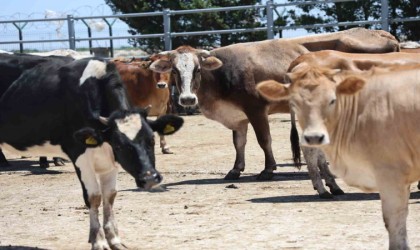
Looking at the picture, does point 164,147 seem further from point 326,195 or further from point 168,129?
point 168,129

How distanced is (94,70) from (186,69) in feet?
14.3

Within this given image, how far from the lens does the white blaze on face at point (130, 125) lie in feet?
25.2

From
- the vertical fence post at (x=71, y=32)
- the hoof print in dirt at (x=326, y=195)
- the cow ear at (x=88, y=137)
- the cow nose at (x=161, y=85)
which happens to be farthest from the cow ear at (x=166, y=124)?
the vertical fence post at (x=71, y=32)

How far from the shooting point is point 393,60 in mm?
9703

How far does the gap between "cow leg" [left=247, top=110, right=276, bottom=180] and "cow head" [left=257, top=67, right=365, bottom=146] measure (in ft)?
16.2

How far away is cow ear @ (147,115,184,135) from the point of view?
8.01m

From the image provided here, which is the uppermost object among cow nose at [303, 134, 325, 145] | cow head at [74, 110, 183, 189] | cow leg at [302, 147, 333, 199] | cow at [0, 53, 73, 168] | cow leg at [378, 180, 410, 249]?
cow at [0, 53, 73, 168]

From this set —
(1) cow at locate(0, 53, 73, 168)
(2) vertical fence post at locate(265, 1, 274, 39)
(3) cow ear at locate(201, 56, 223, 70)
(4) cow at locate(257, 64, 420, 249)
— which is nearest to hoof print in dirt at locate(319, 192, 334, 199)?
(4) cow at locate(257, 64, 420, 249)

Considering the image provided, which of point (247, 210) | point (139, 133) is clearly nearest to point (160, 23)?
point (247, 210)

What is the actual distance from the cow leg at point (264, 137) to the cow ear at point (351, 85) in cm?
513

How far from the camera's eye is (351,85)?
24.1ft

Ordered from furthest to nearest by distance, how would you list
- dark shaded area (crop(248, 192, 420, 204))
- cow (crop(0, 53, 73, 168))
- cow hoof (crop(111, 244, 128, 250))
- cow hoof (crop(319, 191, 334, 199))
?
1. cow hoof (crop(319, 191, 334, 199))
2. dark shaded area (crop(248, 192, 420, 204))
3. cow (crop(0, 53, 73, 168))
4. cow hoof (crop(111, 244, 128, 250))

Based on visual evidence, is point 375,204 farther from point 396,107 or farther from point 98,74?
point 98,74

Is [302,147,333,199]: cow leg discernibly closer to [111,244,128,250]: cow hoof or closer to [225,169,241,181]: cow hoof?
[225,169,241,181]: cow hoof
